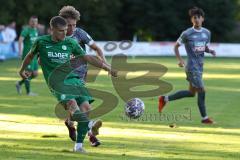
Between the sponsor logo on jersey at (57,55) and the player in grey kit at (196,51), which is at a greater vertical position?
the sponsor logo on jersey at (57,55)

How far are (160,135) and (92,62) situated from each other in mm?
2548

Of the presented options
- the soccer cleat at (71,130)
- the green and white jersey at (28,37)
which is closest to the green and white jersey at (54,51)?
the soccer cleat at (71,130)

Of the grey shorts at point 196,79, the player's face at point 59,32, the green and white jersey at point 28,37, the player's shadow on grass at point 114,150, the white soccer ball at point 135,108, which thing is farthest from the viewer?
the green and white jersey at point 28,37

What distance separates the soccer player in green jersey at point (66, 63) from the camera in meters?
10.8

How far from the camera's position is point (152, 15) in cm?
6875

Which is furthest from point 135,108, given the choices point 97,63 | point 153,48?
point 153,48

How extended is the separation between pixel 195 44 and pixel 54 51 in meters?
5.25

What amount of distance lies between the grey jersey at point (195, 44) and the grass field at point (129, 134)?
1.11m

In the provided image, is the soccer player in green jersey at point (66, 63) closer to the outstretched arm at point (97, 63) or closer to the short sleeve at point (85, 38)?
the outstretched arm at point (97, 63)

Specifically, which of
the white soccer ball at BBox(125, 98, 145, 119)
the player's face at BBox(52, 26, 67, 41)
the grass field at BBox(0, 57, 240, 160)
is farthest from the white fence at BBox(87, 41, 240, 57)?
the player's face at BBox(52, 26, 67, 41)

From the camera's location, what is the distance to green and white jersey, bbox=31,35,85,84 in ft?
35.8

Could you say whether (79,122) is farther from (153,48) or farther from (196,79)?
(153,48)

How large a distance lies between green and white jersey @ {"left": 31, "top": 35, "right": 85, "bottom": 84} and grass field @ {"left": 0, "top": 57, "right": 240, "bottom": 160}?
120 centimetres

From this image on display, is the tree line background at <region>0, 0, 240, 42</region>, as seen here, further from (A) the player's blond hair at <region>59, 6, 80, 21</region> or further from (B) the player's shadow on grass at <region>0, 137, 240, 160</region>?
(A) the player's blond hair at <region>59, 6, 80, 21</region>
